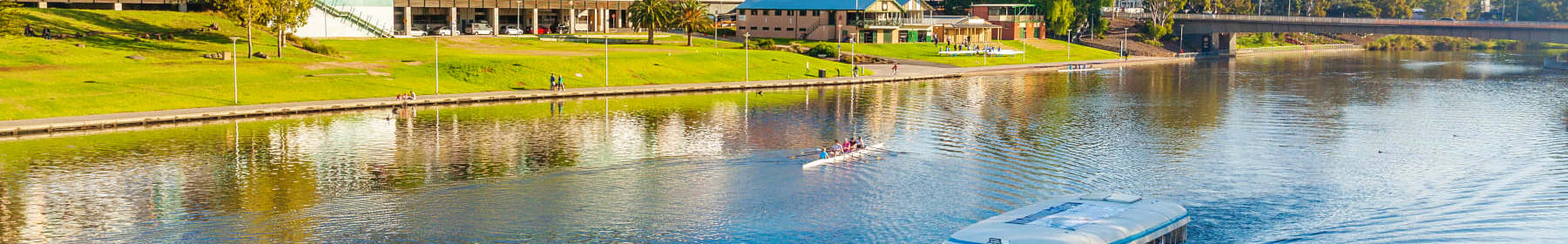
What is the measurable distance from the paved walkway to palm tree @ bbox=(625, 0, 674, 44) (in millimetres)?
26554

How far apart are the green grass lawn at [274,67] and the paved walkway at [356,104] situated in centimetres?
268

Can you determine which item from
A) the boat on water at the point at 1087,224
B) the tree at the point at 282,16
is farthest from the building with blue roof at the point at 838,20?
the boat on water at the point at 1087,224

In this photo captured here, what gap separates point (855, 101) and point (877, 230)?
58.7 meters

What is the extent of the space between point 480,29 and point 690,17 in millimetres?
31454

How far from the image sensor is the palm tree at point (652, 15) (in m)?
160

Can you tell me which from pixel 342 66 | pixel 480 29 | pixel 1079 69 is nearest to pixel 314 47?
pixel 342 66

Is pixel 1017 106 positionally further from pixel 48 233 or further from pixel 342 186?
pixel 48 233

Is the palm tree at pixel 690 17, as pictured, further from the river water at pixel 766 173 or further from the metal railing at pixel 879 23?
the river water at pixel 766 173

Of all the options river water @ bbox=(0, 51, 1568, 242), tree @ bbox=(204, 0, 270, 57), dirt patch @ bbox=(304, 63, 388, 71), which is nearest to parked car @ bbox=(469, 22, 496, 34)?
tree @ bbox=(204, 0, 270, 57)

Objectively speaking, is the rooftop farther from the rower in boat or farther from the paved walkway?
the rower in boat

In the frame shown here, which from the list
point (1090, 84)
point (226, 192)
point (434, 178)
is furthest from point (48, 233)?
point (1090, 84)

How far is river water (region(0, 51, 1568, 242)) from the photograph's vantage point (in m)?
50.2

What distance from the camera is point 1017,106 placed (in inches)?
4136

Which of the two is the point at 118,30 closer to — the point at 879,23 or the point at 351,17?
the point at 351,17
